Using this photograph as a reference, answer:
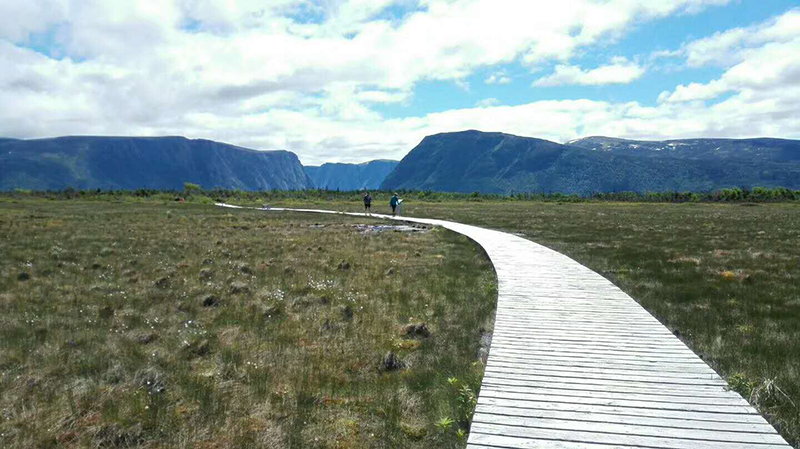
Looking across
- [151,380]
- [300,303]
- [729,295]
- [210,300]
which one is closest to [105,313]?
[210,300]

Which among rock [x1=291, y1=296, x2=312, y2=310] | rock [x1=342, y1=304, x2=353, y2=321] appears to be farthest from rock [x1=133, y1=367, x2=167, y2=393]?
rock [x1=291, y1=296, x2=312, y2=310]

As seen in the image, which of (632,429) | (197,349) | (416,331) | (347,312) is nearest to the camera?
(632,429)

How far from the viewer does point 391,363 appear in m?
8.36

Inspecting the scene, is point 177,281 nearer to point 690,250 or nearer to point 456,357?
point 456,357

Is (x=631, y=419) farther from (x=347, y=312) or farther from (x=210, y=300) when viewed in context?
(x=210, y=300)

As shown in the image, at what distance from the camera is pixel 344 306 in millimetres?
12461

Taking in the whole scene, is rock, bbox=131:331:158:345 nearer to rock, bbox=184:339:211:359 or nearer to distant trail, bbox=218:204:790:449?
rock, bbox=184:339:211:359

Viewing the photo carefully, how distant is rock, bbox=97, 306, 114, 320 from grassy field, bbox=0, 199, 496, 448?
0.13 ft

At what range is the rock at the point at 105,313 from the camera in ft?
36.9

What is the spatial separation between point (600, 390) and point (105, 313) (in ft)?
34.6

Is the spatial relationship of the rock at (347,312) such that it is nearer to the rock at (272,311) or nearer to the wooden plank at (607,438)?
the rock at (272,311)

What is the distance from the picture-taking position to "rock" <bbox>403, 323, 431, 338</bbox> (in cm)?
1009

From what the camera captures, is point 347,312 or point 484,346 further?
point 347,312

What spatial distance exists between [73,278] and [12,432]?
11274 millimetres
